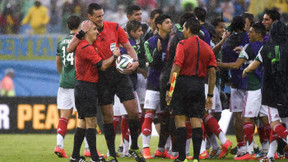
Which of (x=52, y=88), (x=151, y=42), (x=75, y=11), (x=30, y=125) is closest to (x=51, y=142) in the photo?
(x=30, y=125)

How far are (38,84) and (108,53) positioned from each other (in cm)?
1193

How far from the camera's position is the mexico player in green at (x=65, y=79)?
10656mm

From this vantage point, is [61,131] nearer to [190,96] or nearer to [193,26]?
[190,96]

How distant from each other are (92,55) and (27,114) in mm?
7847

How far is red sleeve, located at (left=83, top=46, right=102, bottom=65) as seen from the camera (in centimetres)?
870

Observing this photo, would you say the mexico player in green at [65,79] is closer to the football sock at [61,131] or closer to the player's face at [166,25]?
the football sock at [61,131]

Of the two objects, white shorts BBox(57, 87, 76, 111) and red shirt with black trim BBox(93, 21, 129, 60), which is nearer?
red shirt with black trim BBox(93, 21, 129, 60)

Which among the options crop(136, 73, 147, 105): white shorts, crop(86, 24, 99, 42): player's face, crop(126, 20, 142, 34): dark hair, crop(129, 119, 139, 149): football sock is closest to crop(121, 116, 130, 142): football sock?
crop(136, 73, 147, 105): white shorts

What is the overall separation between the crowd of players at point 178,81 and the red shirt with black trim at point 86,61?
1 cm

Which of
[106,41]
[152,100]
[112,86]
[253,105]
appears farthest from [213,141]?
[106,41]

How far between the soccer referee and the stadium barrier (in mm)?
7544

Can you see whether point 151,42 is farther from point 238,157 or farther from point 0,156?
point 0,156

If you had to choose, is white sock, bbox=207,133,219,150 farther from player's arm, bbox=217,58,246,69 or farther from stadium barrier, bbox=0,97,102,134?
stadium barrier, bbox=0,97,102,134

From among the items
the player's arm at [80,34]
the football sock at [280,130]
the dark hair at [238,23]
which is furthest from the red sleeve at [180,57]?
the dark hair at [238,23]
